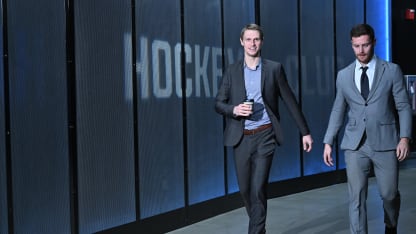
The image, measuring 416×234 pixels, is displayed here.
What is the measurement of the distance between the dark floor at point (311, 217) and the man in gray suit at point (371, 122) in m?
1.60

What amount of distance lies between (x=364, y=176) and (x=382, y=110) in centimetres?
50

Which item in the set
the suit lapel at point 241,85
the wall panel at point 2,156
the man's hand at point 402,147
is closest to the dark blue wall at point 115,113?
the wall panel at point 2,156

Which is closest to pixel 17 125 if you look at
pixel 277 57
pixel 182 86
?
pixel 182 86

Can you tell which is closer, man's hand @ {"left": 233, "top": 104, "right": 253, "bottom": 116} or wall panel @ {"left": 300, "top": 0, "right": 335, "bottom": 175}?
man's hand @ {"left": 233, "top": 104, "right": 253, "bottom": 116}

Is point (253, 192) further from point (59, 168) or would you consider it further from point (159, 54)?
point (159, 54)

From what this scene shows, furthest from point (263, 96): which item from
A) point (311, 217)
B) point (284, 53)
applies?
point (284, 53)

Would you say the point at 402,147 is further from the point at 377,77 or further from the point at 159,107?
the point at 159,107

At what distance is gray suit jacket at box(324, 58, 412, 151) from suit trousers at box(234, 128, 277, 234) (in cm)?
64

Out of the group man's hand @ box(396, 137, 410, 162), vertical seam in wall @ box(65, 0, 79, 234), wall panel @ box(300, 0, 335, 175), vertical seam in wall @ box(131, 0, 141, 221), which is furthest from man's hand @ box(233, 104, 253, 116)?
wall panel @ box(300, 0, 335, 175)

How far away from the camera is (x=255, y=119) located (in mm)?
5094

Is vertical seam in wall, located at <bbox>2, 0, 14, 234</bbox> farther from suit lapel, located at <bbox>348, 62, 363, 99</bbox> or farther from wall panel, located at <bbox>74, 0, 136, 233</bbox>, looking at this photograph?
suit lapel, located at <bbox>348, 62, 363, 99</bbox>

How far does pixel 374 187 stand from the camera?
32.4ft

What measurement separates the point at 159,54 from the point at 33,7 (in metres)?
1.89

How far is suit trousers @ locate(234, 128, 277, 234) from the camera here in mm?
5098
